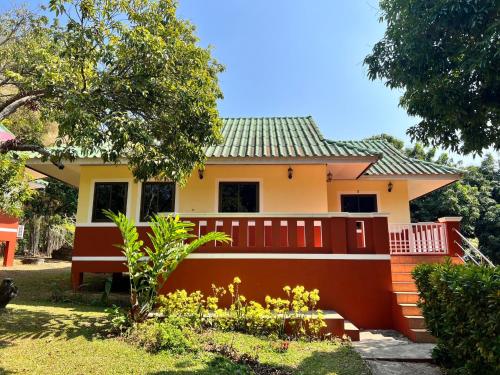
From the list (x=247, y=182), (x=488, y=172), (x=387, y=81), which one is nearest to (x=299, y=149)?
(x=247, y=182)

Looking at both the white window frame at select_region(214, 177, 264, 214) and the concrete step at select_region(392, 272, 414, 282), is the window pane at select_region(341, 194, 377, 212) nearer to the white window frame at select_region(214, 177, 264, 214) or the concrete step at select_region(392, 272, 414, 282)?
the white window frame at select_region(214, 177, 264, 214)

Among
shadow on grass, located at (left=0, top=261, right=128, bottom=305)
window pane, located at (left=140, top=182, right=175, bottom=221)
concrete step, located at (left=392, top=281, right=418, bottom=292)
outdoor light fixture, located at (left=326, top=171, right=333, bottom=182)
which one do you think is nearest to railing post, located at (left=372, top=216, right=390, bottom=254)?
concrete step, located at (left=392, top=281, right=418, bottom=292)

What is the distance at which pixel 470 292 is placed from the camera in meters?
4.14

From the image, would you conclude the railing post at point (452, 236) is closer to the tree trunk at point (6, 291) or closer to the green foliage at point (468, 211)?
the green foliage at point (468, 211)

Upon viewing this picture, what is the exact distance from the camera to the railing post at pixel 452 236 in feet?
33.7

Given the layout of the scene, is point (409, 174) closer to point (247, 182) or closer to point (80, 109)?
point (247, 182)

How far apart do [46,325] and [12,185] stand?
3737mm

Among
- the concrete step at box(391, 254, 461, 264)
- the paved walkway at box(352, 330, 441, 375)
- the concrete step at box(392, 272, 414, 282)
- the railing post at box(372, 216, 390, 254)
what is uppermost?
the railing post at box(372, 216, 390, 254)

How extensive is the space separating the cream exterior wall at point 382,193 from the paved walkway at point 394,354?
6.04 m

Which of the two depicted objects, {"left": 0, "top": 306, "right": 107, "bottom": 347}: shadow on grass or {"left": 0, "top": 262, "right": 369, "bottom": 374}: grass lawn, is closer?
{"left": 0, "top": 262, "right": 369, "bottom": 374}: grass lawn

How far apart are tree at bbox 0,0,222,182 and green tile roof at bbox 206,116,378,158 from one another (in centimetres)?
360

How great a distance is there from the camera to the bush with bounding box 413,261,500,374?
149 inches

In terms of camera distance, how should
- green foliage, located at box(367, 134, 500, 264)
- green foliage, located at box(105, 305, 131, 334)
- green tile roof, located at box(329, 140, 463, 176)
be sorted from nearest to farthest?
green foliage, located at box(105, 305, 131, 334) → green tile roof, located at box(329, 140, 463, 176) → green foliage, located at box(367, 134, 500, 264)

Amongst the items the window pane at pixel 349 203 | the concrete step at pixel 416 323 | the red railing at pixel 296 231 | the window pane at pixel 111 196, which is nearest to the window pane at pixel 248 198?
the red railing at pixel 296 231
